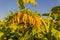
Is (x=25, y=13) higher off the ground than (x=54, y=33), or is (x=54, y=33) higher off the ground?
(x=25, y=13)

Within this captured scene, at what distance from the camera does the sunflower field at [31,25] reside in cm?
834

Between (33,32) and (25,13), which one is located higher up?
(25,13)

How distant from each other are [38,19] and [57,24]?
0.83 m

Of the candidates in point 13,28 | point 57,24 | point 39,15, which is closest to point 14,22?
point 13,28

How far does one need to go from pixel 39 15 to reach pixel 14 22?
0.88 metres

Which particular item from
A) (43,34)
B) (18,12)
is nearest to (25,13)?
(18,12)

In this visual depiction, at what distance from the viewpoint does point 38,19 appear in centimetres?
A: 838

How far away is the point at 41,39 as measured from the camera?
847 centimetres

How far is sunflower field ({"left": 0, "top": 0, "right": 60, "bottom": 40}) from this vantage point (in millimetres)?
8344

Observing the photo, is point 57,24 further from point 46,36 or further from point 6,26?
point 6,26

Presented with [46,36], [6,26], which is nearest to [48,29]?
[46,36]

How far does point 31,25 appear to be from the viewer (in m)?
8.43

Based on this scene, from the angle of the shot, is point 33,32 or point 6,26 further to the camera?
point 6,26

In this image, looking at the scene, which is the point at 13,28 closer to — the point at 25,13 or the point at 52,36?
the point at 25,13
